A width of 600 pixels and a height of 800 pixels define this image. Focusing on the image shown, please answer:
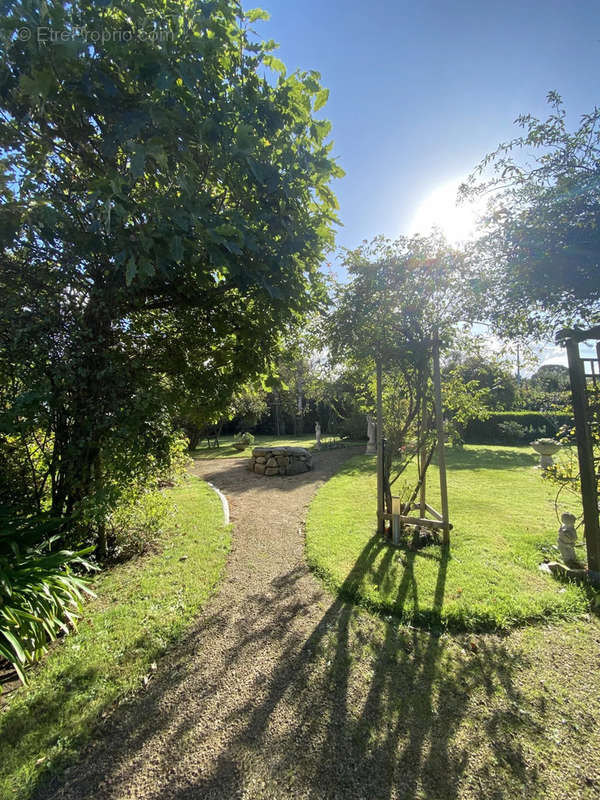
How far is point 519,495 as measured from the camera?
722 centimetres

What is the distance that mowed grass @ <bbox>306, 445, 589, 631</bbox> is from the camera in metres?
3.03

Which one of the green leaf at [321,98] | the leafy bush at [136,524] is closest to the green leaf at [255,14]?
the green leaf at [321,98]

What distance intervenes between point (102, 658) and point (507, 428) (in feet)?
61.8

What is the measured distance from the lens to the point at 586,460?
356 centimetres

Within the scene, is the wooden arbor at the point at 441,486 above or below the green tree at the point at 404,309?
below

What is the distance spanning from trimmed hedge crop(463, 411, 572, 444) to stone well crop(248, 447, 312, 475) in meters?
11.1

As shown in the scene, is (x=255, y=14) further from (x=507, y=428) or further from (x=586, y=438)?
(x=507, y=428)

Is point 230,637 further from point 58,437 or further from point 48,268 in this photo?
point 48,268

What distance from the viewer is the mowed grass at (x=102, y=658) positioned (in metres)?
1.85

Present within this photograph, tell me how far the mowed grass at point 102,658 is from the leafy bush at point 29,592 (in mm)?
183

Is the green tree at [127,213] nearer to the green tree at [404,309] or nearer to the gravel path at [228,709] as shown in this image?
the green tree at [404,309]

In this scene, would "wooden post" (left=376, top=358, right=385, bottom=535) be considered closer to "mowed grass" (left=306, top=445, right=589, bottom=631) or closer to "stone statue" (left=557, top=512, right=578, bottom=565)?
"mowed grass" (left=306, top=445, right=589, bottom=631)

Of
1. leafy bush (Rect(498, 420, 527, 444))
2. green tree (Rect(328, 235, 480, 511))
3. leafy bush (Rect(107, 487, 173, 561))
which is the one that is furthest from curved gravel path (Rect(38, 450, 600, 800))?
leafy bush (Rect(498, 420, 527, 444))

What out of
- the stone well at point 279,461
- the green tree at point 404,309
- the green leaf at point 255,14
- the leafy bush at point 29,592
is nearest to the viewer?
the leafy bush at point 29,592
